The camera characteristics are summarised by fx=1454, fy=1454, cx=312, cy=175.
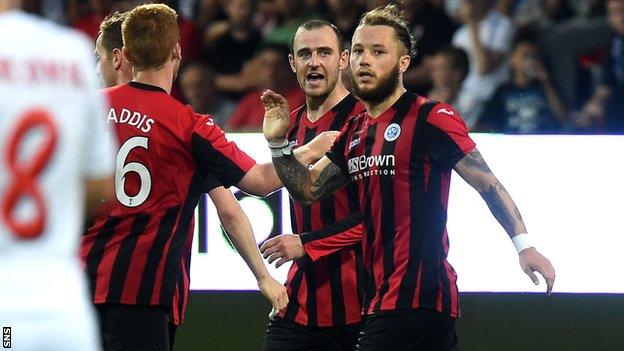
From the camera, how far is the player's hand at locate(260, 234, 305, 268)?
6.29 meters

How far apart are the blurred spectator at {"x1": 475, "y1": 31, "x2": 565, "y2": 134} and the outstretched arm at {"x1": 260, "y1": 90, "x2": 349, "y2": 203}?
3.28 m

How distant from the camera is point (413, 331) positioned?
221 inches

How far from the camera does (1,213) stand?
328 centimetres

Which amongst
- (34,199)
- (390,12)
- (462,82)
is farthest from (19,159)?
(462,82)

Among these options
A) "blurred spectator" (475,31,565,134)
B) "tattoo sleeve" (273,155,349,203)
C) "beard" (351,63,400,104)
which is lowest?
"tattoo sleeve" (273,155,349,203)

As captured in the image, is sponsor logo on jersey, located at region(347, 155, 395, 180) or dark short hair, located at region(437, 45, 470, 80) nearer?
sponsor logo on jersey, located at region(347, 155, 395, 180)

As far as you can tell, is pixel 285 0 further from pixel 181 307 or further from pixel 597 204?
pixel 181 307

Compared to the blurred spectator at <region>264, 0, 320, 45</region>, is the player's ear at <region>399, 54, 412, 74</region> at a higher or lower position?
lower

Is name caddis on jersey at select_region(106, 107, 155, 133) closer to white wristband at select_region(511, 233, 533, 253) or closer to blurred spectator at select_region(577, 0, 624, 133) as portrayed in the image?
white wristband at select_region(511, 233, 533, 253)

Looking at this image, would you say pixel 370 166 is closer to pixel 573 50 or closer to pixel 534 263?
pixel 534 263

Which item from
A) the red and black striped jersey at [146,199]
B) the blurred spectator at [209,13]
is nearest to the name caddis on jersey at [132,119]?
the red and black striped jersey at [146,199]

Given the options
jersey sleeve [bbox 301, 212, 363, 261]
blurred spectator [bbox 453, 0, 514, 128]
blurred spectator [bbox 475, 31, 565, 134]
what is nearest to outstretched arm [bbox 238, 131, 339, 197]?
jersey sleeve [bbox 301, 212, 363, 261]

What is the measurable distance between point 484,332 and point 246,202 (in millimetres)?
1468

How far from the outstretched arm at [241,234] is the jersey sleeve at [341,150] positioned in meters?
0.47
